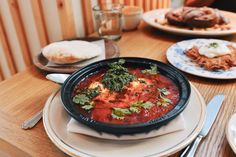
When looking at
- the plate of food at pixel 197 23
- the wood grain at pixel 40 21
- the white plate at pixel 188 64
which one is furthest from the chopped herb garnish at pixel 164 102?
the wood grain at pixel 40 21

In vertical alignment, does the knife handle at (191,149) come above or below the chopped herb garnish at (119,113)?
below

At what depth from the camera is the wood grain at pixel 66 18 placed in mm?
1263

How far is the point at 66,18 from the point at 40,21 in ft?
0.44

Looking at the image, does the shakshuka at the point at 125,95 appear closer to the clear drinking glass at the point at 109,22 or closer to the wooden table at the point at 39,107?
the wooden table at the point at 39,107

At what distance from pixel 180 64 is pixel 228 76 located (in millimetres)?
188

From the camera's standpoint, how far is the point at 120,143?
2.05 feet

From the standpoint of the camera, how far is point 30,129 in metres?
0.74

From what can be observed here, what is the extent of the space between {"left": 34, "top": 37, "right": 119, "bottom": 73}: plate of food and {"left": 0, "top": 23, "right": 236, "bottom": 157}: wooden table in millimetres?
56

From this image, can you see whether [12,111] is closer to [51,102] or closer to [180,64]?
[51,102]

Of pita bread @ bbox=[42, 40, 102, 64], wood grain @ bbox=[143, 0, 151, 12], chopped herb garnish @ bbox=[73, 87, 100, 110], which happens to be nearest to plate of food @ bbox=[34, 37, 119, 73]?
pita bread @ bbox=[42, 40, 102, 64]

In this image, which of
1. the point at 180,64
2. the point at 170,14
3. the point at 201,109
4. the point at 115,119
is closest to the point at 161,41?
the point at 170,14

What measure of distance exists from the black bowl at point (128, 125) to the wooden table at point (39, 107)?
0.39 feet

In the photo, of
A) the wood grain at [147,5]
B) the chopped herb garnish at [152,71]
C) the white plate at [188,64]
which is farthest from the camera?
the wood grain at [147,5]

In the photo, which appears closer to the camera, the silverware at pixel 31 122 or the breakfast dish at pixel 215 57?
the silverware at pixel 31 122
